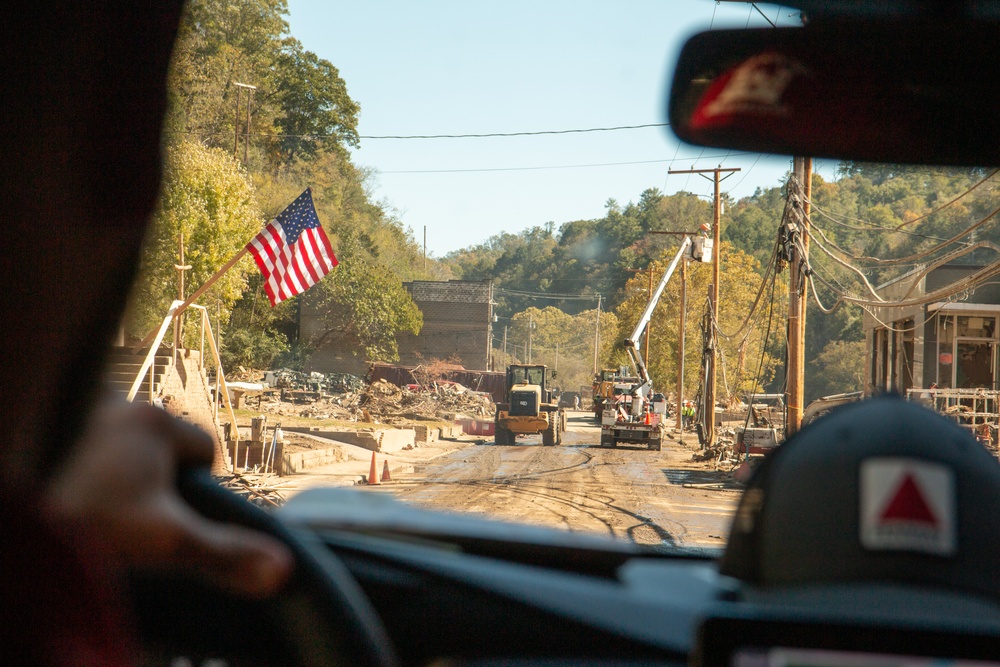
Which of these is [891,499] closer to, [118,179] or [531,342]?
[118,179]

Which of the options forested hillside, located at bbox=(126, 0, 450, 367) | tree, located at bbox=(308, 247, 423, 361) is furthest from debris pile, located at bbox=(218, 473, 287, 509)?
tree, located at bbox=(308, 247, 423, 361)

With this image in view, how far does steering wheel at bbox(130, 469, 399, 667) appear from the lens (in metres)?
1.14

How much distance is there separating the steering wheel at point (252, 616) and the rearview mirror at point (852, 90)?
0.92 m

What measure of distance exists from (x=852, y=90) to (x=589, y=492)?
14.2 m

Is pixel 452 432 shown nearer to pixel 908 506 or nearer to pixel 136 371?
pixel 136 371

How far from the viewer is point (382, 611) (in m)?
1.94

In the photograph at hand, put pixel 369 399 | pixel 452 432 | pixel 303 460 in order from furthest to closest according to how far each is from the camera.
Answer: pixel 369 399 < pixel 452 432 < pixel 303 460

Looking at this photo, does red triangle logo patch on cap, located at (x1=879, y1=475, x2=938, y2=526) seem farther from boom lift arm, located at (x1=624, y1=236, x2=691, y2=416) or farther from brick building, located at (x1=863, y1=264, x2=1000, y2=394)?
boom lift arm, located at (x1=624, y1=236, x2=691, y2=416)

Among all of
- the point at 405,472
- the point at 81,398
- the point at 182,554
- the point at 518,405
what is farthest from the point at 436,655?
the point at 518,405

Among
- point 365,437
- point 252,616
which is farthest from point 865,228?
point 365,437

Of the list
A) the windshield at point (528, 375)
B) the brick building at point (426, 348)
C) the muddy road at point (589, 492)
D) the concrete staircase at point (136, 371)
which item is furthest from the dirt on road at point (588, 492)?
the brick building at point (426, 348)

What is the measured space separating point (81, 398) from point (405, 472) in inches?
638

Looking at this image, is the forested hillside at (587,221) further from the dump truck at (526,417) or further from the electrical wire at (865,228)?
the dump truck at (526,417)

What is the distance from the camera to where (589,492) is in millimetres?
15250
